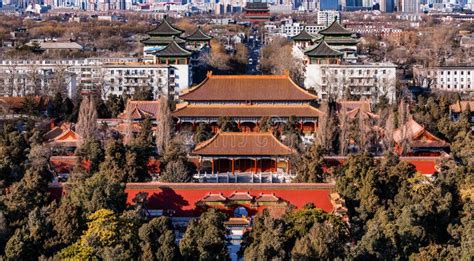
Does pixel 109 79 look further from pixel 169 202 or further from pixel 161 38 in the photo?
pixel 169 202

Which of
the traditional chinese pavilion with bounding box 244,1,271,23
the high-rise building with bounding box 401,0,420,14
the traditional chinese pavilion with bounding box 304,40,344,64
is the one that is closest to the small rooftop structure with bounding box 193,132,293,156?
the traditional chinese pavilion with bounding box 304,40,344,64

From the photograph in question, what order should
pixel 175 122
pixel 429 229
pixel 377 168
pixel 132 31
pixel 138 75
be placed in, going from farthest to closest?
1. pixel 132 31
2. pixel 138 75
3. pixel 175 122
4. pixel 377 168
5. pixel 429 229

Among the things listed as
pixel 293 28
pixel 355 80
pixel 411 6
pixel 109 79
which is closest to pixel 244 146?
pixel 355 80

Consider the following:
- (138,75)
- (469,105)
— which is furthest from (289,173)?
(138,75)

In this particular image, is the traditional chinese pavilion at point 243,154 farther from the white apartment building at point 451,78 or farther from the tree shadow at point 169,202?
the white apartment building at point 451,78

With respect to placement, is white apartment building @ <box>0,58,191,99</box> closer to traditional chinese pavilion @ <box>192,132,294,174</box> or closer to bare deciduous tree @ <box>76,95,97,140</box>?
bare deciduous tree @ <box>76,95,97,140</box>

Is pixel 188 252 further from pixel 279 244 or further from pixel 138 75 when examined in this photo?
pixel 138 75

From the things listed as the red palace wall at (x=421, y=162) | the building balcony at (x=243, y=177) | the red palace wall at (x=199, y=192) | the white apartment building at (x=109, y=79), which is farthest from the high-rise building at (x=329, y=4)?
the red palace wall at (x=199, y=192)
